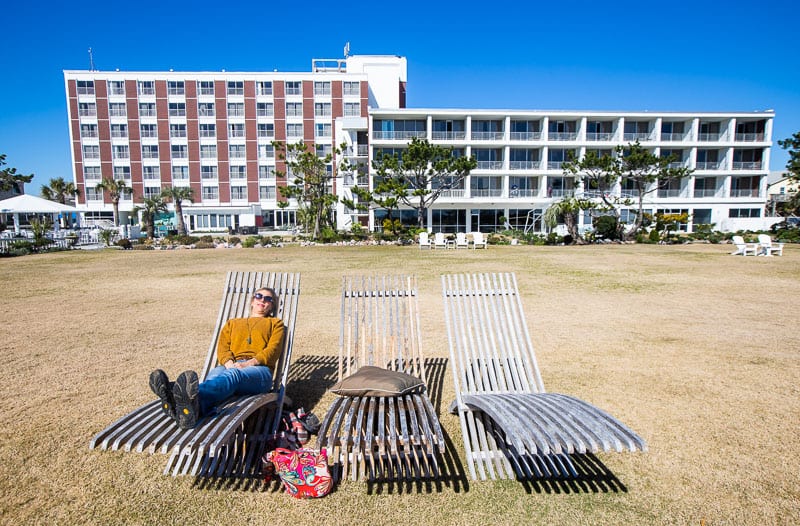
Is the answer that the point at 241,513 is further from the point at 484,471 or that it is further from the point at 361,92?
the point at 361,92

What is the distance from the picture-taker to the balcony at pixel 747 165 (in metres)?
41.8

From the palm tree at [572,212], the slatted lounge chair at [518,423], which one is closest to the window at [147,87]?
the palm tree at [572,212]

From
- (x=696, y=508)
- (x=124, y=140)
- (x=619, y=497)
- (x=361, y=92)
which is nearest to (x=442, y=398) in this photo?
(x=619, y=497)

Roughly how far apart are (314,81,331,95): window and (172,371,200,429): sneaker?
52.6m

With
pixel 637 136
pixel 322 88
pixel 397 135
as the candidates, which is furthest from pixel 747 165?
pixel 322 88

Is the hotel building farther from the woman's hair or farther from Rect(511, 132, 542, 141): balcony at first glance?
the woman's hair

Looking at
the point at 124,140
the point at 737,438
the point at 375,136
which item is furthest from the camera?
the point at 124,140

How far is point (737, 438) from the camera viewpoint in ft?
12.4

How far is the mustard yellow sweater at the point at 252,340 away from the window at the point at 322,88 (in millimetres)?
51214

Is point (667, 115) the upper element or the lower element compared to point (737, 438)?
upper

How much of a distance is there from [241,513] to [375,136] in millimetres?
39651

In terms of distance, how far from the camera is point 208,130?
51.0m

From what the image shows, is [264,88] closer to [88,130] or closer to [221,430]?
[88,130]

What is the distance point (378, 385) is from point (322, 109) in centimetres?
5206
